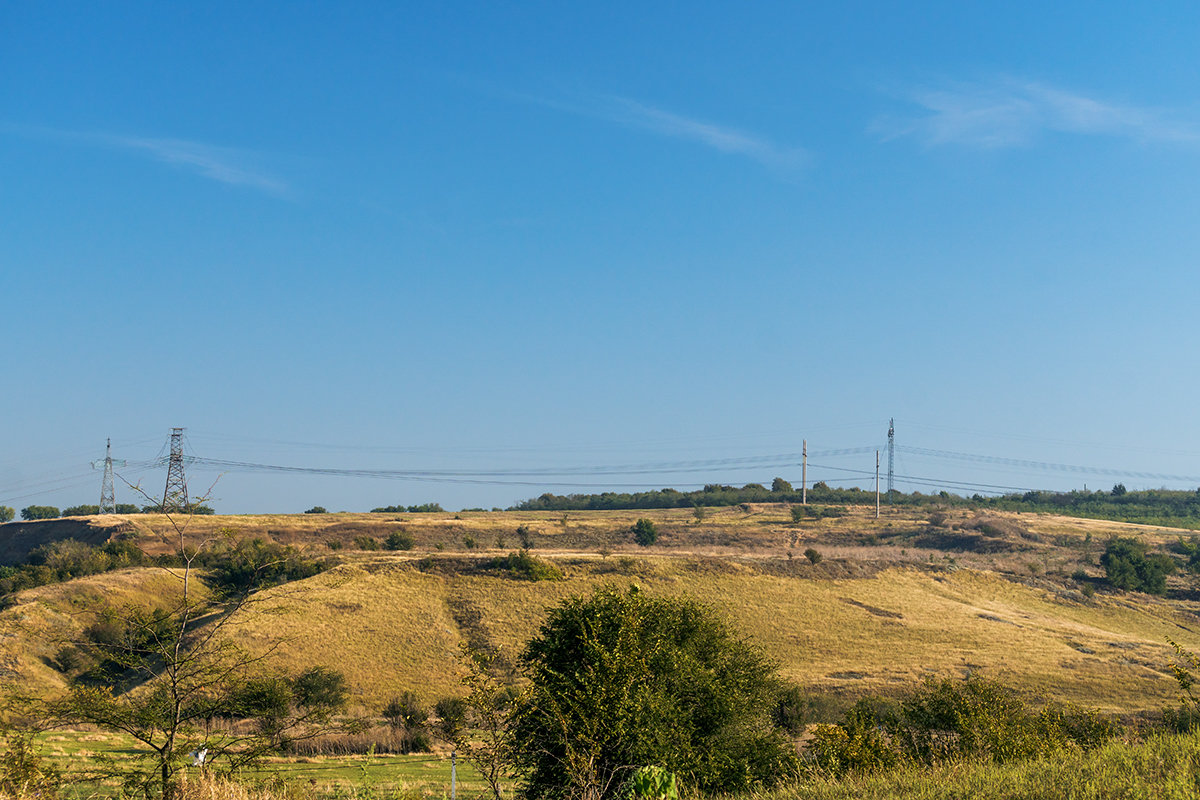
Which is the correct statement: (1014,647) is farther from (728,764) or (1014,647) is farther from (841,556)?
(728,764)

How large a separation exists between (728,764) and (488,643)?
1616 inches

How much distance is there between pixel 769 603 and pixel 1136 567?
4787 centimetres

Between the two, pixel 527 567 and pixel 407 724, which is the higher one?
pixel 527 567

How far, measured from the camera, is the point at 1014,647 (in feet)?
217

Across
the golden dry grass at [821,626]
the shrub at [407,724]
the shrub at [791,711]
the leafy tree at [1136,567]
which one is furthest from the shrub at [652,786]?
the leafy tree at [1136,567]

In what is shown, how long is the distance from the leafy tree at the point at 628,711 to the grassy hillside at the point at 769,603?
17392 millimetres

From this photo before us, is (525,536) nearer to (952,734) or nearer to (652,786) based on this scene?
(952,734)

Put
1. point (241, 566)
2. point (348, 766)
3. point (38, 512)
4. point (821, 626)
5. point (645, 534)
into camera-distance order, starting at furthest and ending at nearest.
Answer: point (38, 512) < point (645, 534) < point (821, 626) < point (241, 566) < point (348, 766)

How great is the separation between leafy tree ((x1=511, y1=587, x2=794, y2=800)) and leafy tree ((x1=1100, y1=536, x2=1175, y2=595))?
81609mm

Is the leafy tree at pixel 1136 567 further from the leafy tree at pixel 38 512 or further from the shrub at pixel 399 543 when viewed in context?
the leafy tree at pixel 38 512

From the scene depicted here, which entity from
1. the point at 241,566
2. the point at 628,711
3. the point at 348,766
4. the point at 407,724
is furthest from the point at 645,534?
the point at 628,711

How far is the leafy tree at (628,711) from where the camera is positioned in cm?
1546

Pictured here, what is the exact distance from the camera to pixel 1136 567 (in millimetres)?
93000

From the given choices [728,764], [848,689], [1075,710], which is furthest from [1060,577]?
[728,764]
